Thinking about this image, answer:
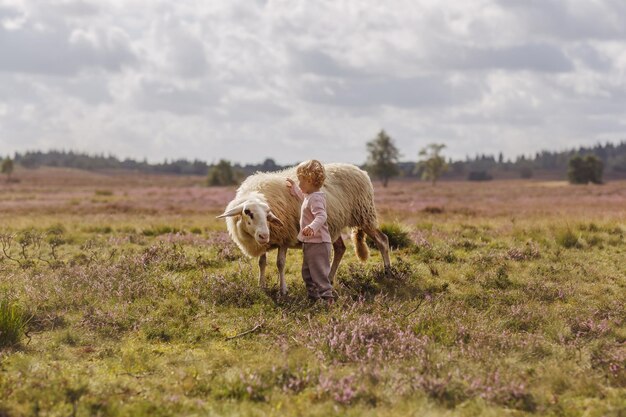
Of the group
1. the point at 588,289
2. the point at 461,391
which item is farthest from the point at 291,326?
the point at 588,289

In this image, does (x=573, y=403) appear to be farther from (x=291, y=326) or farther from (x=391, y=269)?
(x=391, y=269)

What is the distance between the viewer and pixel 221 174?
3465 inches

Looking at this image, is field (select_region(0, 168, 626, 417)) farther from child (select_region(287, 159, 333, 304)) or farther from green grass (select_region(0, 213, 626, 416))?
child (select_region(287, 159, 333, 304))

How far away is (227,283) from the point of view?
9141 millimetres

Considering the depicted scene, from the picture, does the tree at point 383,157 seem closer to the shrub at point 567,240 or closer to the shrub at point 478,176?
the shrub at point 567,240

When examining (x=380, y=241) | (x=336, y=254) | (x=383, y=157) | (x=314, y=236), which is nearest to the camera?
(x=314, y=236)

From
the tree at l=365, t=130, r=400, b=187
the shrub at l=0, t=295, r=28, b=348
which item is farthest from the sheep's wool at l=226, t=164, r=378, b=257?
the tree at l=365, t=130, r=400, b=187

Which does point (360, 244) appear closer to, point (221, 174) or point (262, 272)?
point (262, 272)

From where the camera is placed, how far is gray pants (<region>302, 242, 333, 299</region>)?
845 cm

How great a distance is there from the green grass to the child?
0.39m

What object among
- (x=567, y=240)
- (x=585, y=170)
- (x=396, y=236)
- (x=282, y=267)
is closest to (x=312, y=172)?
(x=282, y=267)

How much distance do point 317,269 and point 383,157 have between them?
78826 mm

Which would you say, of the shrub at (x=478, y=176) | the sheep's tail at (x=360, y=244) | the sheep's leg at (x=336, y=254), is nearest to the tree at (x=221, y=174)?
the sheep's tail at (x=360, y=244)

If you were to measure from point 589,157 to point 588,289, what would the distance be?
350 feet
